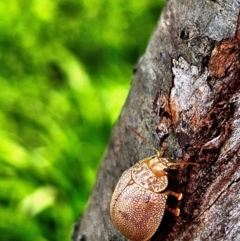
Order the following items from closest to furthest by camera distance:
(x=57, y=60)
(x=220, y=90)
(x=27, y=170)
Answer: (x=220, y=90)
(x=27, y=170)
(x=57, y=60)

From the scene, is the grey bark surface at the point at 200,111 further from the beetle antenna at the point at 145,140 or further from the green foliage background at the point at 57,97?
the green foliage background at the point at 57,97

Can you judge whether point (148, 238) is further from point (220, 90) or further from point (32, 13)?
point (32, 13)

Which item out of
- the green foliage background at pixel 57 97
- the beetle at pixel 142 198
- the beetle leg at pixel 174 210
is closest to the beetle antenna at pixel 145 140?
the beetle at pixel 142 198

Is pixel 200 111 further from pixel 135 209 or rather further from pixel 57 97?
pixel 57 97

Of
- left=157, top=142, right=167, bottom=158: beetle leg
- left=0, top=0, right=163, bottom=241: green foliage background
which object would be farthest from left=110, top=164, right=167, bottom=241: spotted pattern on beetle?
left=0, top=0, right=163, bottom=241: green foliage background

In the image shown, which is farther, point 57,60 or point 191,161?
point 57,60

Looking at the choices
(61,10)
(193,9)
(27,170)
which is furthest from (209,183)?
(61,10)

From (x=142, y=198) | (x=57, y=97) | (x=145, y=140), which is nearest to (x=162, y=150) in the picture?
(x=145, y=140)
